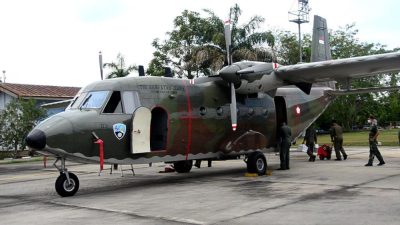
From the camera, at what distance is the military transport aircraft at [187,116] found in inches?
439

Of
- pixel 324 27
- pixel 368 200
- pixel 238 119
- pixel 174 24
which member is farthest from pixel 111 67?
pixel 368 200

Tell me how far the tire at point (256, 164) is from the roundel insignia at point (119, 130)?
15.2ft

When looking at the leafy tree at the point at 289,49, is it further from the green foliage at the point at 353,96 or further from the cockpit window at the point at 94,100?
the cockpit window at the point at 94,100

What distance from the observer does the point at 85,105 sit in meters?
11.9

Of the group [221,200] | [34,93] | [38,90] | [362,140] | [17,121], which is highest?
[38,90]

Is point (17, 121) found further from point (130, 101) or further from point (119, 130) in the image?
point (119, 130)

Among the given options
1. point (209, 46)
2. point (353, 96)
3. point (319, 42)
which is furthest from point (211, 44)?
point (353, 96)

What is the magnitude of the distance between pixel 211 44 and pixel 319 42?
12806mm

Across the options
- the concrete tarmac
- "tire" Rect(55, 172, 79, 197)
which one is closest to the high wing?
the concrete tarmac

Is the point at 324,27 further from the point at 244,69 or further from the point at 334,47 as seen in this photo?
the point at 334,47

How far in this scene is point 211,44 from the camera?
32.4 m

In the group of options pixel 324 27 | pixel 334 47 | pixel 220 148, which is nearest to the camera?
pixel 220 148

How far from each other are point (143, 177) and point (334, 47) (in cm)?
4774

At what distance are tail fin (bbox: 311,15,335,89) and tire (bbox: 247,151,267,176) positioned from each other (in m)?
7.63
